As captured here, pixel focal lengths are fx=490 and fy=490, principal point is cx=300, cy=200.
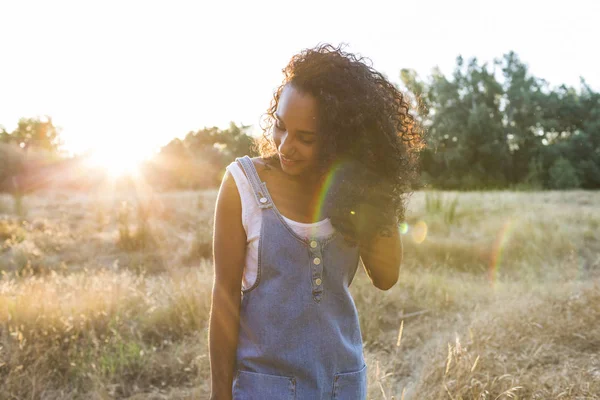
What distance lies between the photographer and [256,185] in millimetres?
1364

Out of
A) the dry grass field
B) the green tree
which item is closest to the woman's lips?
the dry grass field

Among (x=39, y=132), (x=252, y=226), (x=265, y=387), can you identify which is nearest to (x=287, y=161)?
(x=252, y=226)

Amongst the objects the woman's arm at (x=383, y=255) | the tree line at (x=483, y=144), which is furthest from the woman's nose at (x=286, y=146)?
the tree line at (x=483, y=144)

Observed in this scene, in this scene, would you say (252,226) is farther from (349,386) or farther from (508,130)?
(508,130)

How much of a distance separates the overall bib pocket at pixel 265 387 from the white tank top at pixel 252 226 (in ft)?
0.81

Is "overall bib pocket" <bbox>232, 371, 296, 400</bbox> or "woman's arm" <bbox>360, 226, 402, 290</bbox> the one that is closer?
"overall bib pocket" <bbox>232, 371, 296, 400</bbox>

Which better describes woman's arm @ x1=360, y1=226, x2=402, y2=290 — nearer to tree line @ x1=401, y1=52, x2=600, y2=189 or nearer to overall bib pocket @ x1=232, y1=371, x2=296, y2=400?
overall bib pocket @ x1=232, y1=371, x2=296, y2=400

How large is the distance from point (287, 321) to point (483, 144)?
119 ft

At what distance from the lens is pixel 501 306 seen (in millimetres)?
4328

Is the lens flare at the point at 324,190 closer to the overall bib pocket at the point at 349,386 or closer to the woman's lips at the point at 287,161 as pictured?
the woman's lips at the point at 287,161

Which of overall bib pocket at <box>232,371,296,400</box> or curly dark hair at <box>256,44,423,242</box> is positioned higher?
curly dark hair at <box>256,44,423,242</box>

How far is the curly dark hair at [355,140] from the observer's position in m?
1.36

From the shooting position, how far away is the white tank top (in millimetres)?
1345

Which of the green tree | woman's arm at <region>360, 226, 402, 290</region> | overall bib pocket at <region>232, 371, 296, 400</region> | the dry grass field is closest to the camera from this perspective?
overall bib pocket at <region>232, 371, 296, 400</region>
